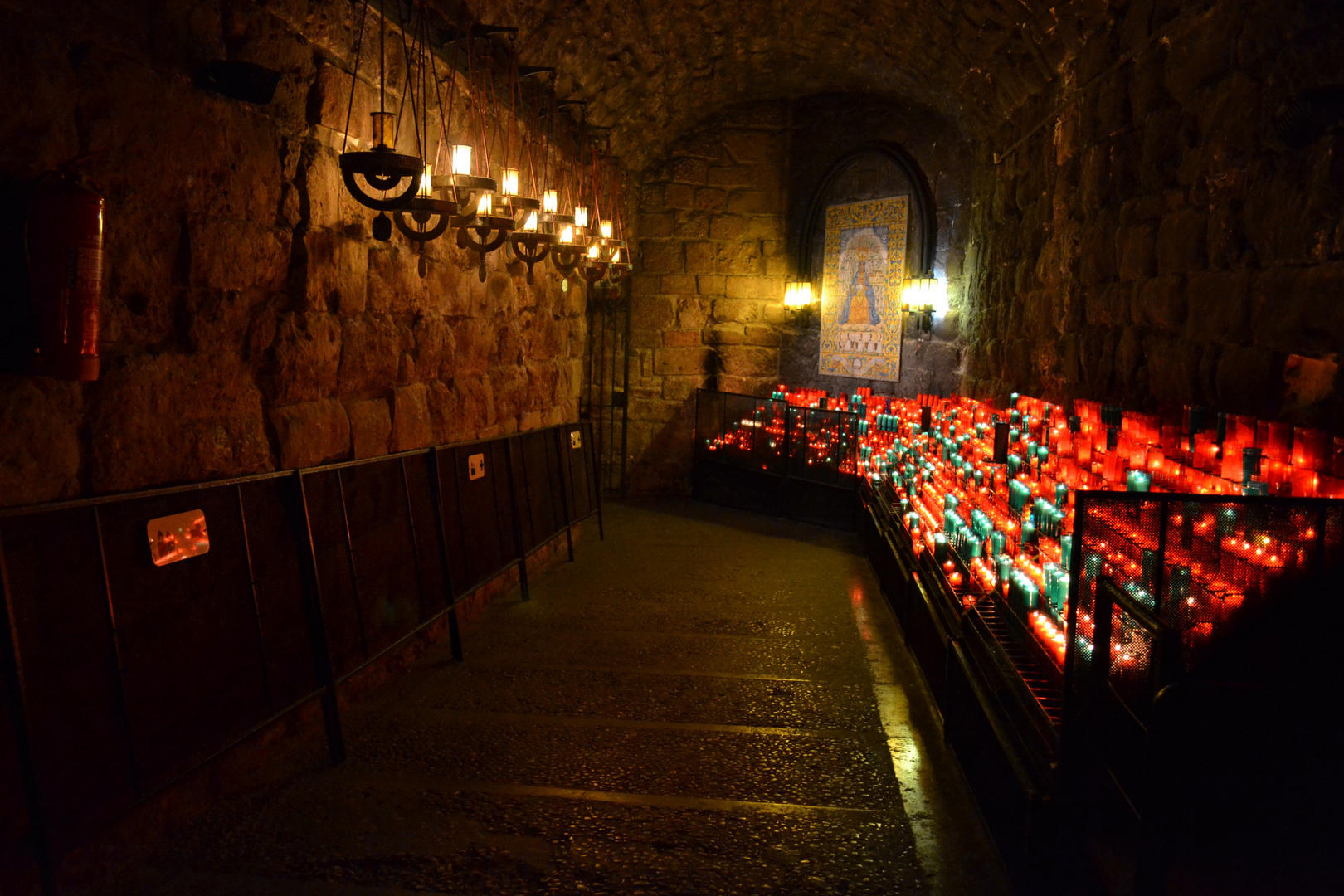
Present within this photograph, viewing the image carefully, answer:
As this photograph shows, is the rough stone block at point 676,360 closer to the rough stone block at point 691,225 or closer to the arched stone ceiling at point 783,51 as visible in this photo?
the rough stone block at point 691,225

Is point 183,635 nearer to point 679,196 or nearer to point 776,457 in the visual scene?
point 776,457

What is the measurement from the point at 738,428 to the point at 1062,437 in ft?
15.0

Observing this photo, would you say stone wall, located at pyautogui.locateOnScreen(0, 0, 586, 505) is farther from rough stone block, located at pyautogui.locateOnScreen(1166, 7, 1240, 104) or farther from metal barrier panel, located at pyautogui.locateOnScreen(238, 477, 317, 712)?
rough stone block, located at pyautogui.locateOnScreen(1166, 7, 1240, 104)

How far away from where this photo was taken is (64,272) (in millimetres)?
2195

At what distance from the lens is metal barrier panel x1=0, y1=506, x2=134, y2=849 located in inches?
84.4

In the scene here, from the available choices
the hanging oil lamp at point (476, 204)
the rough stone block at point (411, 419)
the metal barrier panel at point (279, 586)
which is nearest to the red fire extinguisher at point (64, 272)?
the metal barrier panel at point (279, 586)

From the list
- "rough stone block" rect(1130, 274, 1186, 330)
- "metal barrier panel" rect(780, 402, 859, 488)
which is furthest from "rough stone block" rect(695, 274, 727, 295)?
"rough stone block" rect(1130, 274, 1186, 330)

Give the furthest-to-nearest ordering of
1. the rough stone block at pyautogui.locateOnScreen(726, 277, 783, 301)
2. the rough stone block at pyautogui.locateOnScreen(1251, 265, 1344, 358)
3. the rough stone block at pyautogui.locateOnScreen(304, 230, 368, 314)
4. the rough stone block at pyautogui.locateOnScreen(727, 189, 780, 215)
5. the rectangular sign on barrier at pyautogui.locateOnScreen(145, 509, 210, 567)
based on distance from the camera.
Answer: the rough stone block at pyautogui.locateOnScreen(726, 277, 783, 301)
the rough stone block at pyautogui.locateOnScreen(727, 189, 780, 215)
the rough stone block at pyautogui.locateOnScreen(304, 230, 368, 314)
the rough stone block at pyautogui.locateOnScreen(1251, 265, 1344, 358)
the rectangular sign on barrier at pyautogui.locateOnScreen(145, 509, 210, 567)

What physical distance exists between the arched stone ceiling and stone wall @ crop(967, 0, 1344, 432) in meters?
0.40

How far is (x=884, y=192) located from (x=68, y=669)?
314 inches

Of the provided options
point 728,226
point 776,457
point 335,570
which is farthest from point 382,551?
point 728,226

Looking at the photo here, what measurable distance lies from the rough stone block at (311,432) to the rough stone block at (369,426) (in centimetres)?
6

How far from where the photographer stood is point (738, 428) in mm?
8734

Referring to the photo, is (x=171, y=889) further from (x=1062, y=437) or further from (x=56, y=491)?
(x=1062, y=437)
